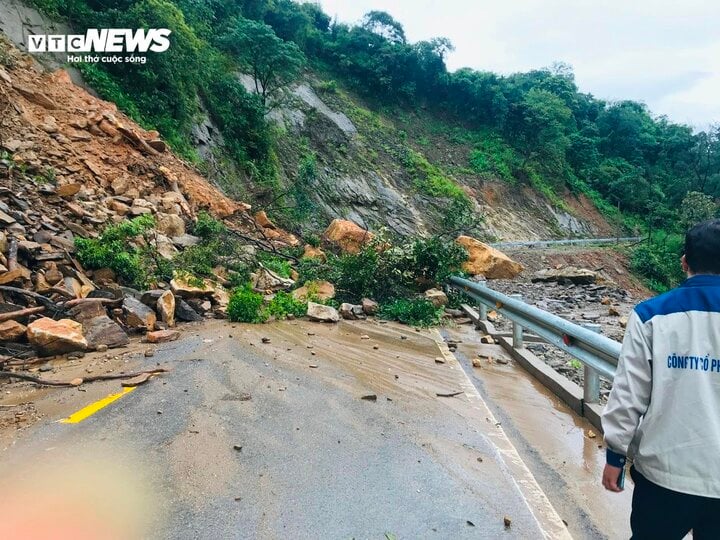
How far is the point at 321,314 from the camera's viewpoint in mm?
7473

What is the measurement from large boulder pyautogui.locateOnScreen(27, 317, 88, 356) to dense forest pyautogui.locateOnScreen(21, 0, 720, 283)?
1153 cm

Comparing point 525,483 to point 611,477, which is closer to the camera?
point 611,477

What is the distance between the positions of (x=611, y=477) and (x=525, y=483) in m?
1.04

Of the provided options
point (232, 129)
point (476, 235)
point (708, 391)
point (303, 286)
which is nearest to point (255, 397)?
point (708, 391)

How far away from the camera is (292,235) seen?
16516mm

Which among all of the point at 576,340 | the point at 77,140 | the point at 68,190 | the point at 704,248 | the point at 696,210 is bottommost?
the point at 576,340

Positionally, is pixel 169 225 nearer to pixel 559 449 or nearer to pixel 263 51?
pixel 559 449

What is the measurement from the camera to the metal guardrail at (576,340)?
3.42m

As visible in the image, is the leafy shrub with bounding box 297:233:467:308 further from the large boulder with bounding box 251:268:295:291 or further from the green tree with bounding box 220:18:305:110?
the green tree with bounding box 220:18:305:110

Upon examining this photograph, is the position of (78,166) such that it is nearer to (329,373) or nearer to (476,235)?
(329,373)

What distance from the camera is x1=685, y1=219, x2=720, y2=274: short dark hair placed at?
1800mm

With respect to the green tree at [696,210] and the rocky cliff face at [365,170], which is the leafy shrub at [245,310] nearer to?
the rocky cliff face at [365,170]

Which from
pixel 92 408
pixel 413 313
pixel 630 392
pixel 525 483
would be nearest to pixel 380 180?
pixel 413 313

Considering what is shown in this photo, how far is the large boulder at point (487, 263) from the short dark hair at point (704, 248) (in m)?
13.4
